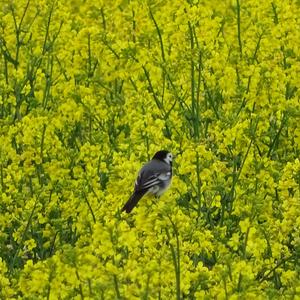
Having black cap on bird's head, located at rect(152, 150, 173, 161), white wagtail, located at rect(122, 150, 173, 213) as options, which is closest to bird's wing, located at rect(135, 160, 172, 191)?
white wagtail, located at rect(122, 150, 173, 213)

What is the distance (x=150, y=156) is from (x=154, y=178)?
77 centimetres

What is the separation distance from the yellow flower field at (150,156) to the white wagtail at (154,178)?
6 cm

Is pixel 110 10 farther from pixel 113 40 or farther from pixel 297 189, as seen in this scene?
pixel 297 189

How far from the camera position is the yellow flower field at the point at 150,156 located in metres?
5.54

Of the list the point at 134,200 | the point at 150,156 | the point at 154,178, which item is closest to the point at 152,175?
the point at 154,178

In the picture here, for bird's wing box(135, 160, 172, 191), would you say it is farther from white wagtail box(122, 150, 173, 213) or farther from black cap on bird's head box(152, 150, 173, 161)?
black cap on bird's head box(152, 150, 173, 161)

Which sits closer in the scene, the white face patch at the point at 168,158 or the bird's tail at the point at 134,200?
the bird's tail at the point at 134,200

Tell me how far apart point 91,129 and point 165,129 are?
0.74 meters

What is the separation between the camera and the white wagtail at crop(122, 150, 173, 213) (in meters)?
6.60

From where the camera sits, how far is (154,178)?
6770 millimetres

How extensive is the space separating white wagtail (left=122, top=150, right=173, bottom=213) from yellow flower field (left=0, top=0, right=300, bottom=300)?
0.06 metres

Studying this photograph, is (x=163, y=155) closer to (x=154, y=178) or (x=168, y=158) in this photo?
(x=168, y=158)

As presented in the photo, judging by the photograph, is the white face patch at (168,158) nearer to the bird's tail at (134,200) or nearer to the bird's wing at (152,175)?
the bird's wing at (152,175)

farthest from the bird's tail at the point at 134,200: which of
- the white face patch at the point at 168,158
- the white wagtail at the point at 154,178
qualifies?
the white face patch at the point at 168,158
